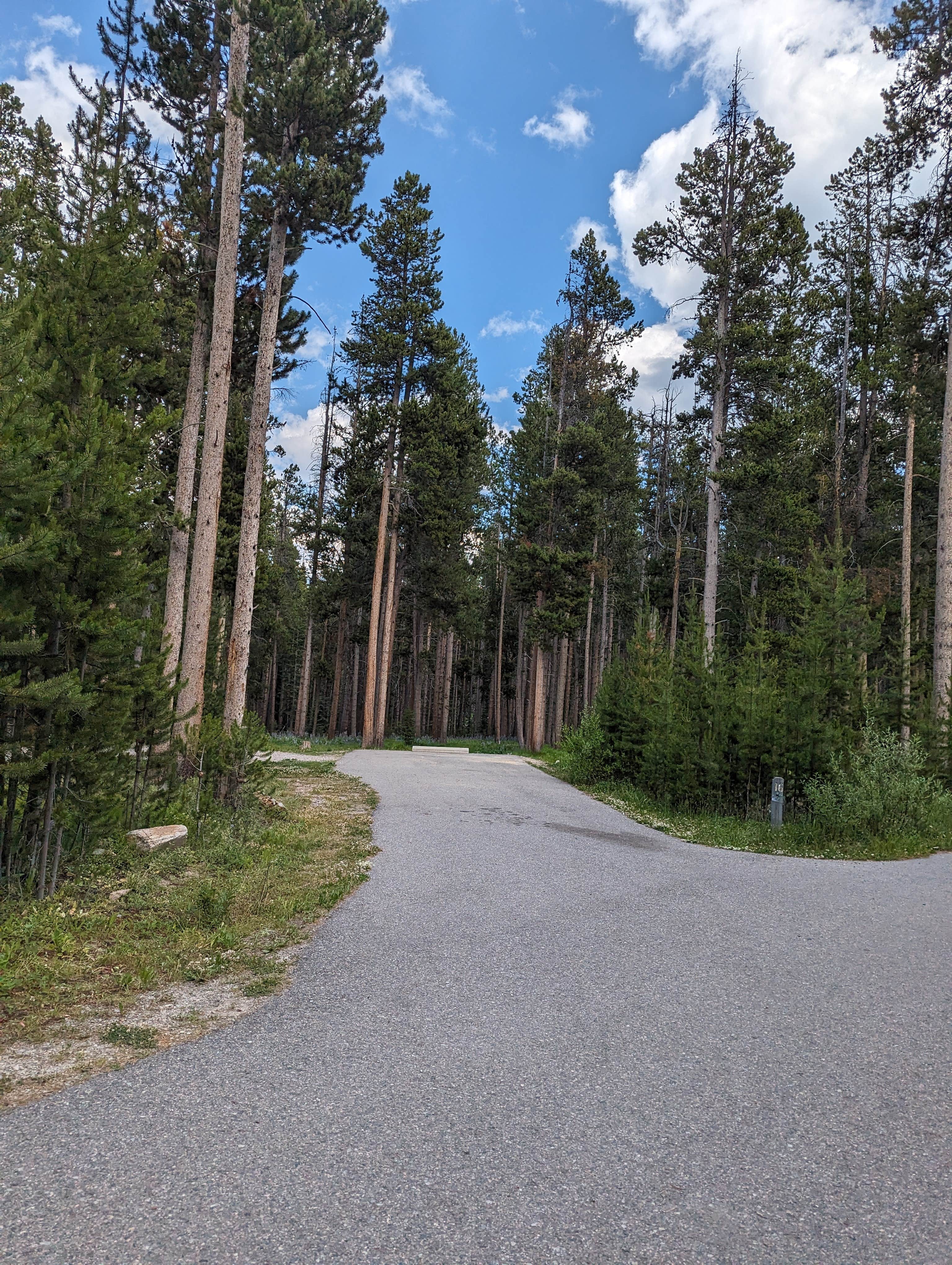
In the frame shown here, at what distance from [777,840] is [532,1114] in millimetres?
7953

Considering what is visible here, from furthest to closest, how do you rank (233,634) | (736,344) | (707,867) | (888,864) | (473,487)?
(473,487) → (736,344) → (233,634) → (888,864) → (707,867)

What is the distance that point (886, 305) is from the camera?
24031 mm

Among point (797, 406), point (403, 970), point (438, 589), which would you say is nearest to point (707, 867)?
point (403, 970)

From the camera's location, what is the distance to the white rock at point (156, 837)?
286 inches

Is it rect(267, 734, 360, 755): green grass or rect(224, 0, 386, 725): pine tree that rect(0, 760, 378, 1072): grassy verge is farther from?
rect(267, 734, 360, 755): green grass

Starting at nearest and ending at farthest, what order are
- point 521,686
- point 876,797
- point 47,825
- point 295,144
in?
point 47,825
point 876,797
point 295,144
point 521,686

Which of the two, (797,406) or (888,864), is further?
(797,406)

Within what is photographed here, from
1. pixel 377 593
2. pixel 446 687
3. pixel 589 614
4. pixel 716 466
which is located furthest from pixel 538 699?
pixel 716 466

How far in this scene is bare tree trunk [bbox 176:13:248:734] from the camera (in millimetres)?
11367

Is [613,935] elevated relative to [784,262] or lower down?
lower down

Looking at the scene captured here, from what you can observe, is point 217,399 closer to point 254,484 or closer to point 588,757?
point 254,484

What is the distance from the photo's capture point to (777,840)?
9.86 metres

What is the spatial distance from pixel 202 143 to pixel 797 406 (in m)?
16.9

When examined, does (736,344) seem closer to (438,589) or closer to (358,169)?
(358,169)
